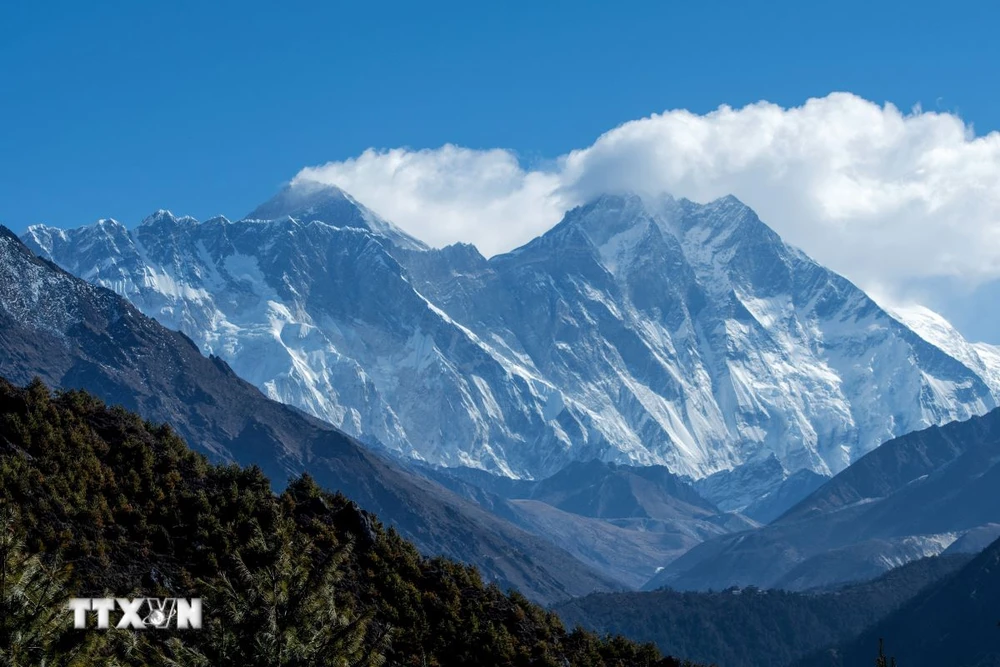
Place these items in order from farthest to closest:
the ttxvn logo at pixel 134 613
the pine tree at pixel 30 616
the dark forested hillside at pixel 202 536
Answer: the dark forested hillside at pixel 202 536
the ttxvn logo at pixel 134 613
the pine tree at pixel 30 616

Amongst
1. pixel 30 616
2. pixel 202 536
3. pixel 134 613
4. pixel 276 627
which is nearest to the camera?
pixel 30 616

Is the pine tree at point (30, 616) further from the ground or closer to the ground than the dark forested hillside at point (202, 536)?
closer to the ground

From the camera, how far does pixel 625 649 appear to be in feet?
391

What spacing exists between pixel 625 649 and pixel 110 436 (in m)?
42.9

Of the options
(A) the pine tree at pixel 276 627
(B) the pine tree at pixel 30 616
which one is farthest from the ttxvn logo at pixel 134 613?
(B) the pine tree at pixel 30 616

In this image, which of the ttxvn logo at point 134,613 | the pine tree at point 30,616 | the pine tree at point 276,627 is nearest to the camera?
the pine tree at point 30,616

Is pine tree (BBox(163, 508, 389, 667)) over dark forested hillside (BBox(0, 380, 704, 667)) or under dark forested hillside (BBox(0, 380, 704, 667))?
under

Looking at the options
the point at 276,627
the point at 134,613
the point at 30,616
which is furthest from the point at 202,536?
the point at 30,616

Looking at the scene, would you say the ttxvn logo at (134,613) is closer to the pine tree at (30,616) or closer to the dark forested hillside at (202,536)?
the dark forested hillside at (202,536)

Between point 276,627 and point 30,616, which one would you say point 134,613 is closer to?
point 30,616

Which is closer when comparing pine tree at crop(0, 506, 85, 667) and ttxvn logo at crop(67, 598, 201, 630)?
pine tree at crop(0, 506, 85, 667)

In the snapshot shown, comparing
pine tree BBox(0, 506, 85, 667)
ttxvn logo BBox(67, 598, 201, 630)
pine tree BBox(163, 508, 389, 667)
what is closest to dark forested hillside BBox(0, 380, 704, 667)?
ttxvn logo BBox(67, 598, 201, 630)

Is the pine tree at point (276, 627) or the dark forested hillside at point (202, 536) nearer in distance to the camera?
the pine tree at point (276, 627)

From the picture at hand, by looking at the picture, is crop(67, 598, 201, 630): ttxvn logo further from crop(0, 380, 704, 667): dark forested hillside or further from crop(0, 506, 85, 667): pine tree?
crop(0, 506, 85, 667): pine tree
